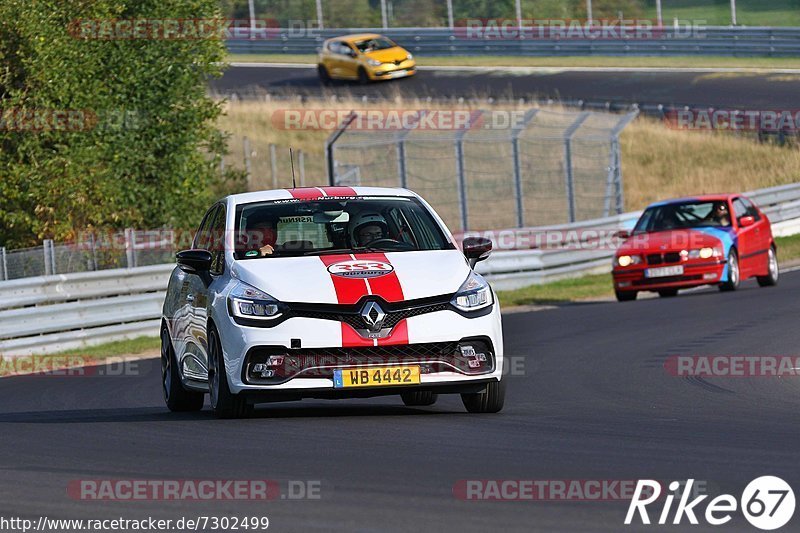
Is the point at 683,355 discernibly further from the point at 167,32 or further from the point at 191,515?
the point at 167,32

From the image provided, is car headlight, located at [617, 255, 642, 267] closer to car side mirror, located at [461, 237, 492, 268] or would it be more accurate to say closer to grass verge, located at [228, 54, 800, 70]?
car side mirror, located at [461, 237, 492, 268]

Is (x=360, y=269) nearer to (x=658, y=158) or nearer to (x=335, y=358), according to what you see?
(x=335, y=358)

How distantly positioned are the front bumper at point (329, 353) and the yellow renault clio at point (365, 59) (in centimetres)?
3995

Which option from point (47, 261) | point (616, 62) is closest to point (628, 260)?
point (47, 261)

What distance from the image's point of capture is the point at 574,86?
4581cm

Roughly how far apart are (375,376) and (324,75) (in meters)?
41.6

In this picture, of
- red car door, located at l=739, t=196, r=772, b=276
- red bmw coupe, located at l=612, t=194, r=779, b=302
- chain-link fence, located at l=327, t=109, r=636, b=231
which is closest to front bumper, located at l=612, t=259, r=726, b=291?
red bmw coupe, located at l=612, t=194, r=779, b=302

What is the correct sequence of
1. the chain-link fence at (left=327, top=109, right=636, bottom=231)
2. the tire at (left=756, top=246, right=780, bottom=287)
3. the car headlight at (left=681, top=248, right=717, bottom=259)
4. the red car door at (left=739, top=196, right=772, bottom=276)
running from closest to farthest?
the car headlight at (left=681, top=248, right=717, bottom=259) < the red car door at (left=739, top=196, right=772, bottom=276) < the tire at (left=756, top=246, right=780, bottom=287) < the chain-link fence at (left=327, top=109, right=636, bottom=231)

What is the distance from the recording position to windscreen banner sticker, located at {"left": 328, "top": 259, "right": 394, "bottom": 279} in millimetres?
10148

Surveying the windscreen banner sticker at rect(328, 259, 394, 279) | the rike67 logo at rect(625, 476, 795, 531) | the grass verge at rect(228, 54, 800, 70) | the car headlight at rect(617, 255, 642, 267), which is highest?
the windscreen banner sticker at rect(328, 259, 394, 279)

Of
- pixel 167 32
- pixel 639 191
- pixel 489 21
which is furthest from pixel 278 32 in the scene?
pixel 167 32

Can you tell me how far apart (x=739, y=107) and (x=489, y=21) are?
39.9ft

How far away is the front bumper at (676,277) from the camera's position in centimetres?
2253

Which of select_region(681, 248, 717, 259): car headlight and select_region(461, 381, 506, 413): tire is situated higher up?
select_region(461, 381, 506, 413): tire
